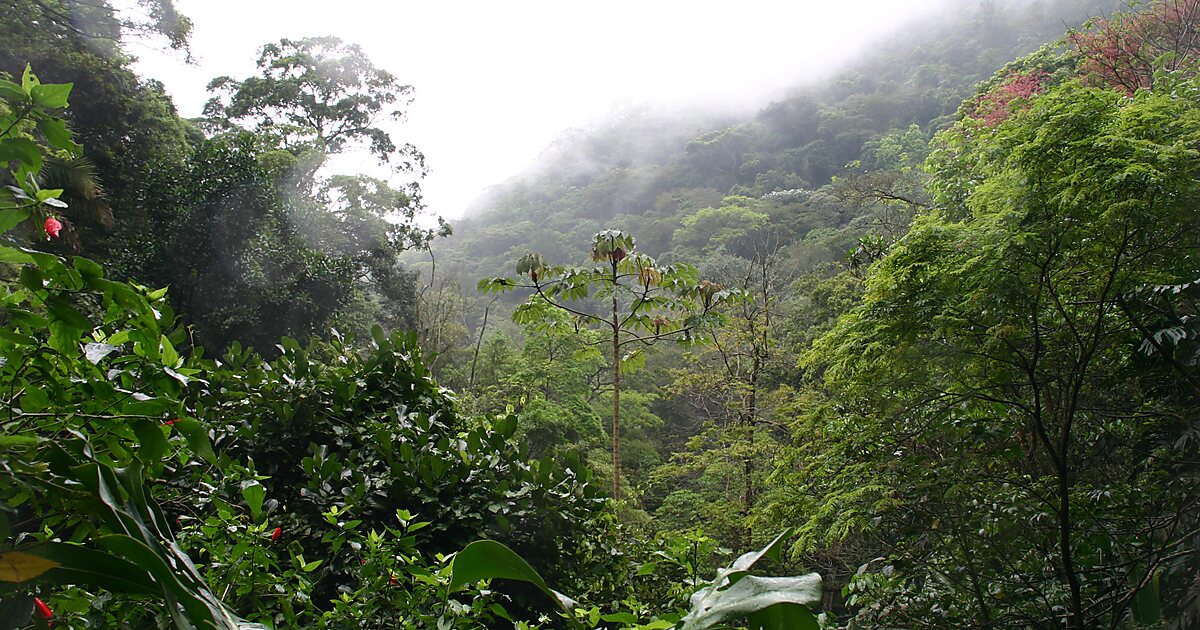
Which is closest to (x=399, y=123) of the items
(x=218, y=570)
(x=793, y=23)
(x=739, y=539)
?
(x=739, y=539)

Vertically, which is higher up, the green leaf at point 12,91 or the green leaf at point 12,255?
the green leaf at point 12,91

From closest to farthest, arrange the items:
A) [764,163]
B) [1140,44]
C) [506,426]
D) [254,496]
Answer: [254,496] → [506,426] → [1140,44] → [764,163]

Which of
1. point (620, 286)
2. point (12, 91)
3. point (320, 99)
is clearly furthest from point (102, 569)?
point (320, 99)

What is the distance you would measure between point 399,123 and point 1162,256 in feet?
48.5

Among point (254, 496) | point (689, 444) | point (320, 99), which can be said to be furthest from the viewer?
point (320, 99)

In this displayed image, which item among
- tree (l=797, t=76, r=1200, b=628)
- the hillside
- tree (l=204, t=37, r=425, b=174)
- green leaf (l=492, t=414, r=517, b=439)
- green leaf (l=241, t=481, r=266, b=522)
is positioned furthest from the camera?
the hillside

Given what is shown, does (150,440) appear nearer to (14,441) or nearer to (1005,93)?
(14,441)

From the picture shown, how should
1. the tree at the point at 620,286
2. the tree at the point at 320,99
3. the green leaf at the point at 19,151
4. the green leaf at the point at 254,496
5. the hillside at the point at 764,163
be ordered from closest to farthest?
the green leaf at the point at 19,151, the green leaf at the point at 254,496, the tree at the point at 620,286, the tree at the point at 320,99, the hillside at the point at 764,163

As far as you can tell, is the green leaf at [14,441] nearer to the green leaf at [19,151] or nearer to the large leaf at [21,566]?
the large leaf at [21,566]

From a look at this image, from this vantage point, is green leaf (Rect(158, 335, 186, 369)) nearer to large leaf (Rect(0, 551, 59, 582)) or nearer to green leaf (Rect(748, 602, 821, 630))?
large leaf (Rect(0, 551, 59, 582))

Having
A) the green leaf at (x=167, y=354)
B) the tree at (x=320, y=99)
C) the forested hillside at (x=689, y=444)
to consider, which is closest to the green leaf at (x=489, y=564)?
the forested hillside at (x=689, y=444)

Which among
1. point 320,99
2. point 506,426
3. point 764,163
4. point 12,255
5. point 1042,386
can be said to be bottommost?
point 764,163

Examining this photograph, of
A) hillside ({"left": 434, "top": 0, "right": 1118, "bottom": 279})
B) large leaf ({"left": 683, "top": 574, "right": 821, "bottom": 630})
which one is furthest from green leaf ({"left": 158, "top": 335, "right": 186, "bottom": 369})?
hillside ({"left": 434, "top": 0, "right": 1118, "bottom": 279})

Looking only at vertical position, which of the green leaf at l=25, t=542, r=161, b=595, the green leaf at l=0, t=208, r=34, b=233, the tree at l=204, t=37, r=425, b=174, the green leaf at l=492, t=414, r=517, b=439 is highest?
the tree at l=204, t=37, r=425, b=174
